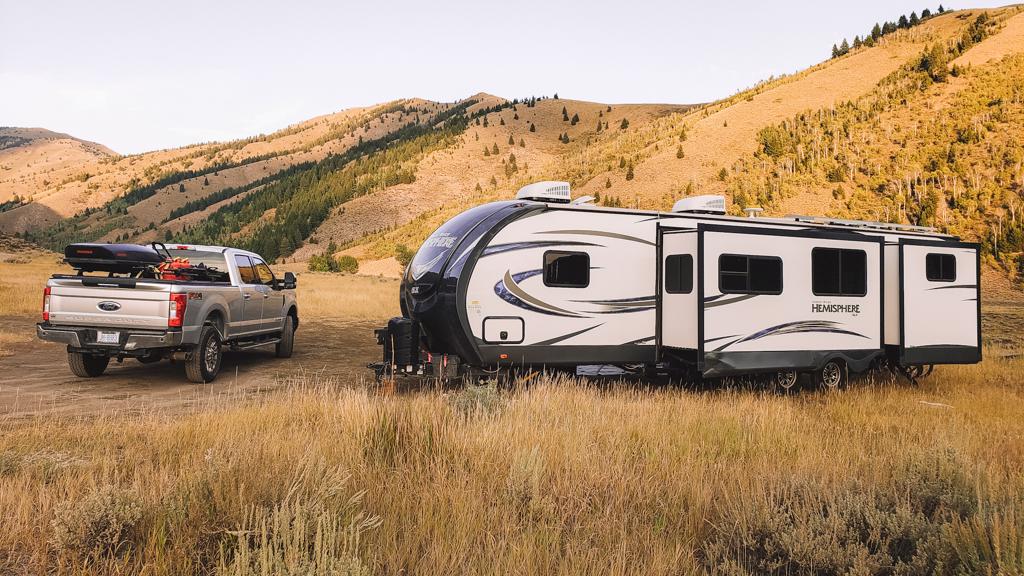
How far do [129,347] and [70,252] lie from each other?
5.58 feet

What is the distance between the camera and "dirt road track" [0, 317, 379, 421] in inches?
344

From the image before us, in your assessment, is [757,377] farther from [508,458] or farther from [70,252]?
[70,252]

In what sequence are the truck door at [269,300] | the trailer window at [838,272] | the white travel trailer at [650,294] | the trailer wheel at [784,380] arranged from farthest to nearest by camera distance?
the truck door at [269,300] → the trailer wheel at [784,380] → the trailer window at [838,272] → the white travel trailer at [650,294]

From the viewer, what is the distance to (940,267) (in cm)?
1158

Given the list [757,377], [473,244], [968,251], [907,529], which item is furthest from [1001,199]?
[907,529]

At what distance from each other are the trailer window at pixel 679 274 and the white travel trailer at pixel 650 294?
0.02 meters

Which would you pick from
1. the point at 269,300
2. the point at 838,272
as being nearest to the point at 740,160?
the point at 838,272

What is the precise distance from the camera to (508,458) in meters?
5.27

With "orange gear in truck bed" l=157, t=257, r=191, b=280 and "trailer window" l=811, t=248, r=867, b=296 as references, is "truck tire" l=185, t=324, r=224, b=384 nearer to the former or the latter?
"orange gear in truck bed" l=157, t=257, r=191, b=280

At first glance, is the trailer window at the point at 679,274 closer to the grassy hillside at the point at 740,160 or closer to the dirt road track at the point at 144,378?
the dirt road track at the point at 144,378

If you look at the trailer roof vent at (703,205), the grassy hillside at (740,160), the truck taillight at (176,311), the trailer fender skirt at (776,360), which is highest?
the grassy hillside at (740,160)

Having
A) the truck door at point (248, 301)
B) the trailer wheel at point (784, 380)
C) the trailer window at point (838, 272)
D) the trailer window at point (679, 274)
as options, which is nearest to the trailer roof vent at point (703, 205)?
the trailer window at point (679, 274)

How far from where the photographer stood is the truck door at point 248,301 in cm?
1173

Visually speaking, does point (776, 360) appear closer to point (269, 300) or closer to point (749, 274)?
point (749, 274)
